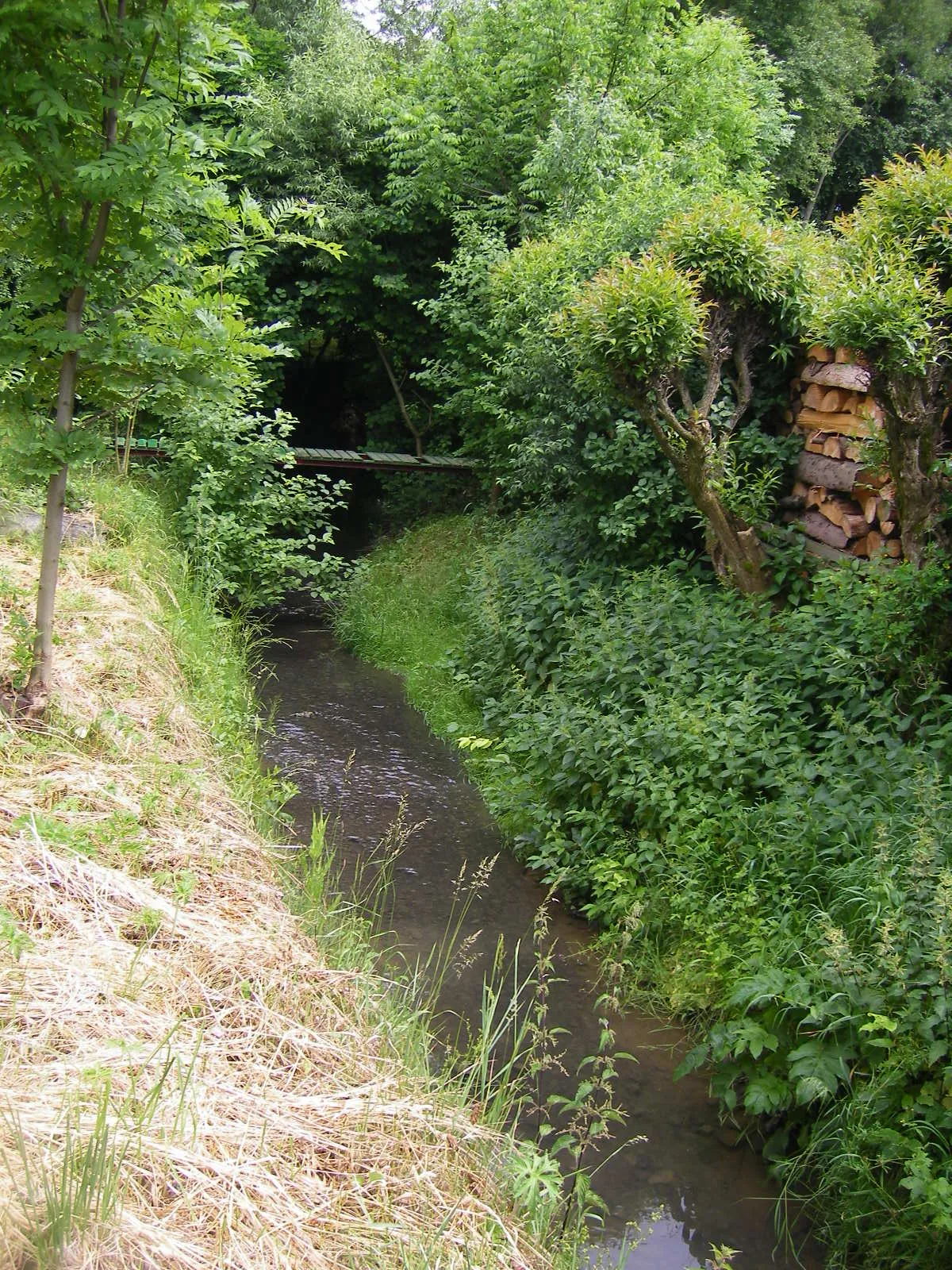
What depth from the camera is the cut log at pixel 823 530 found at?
5617 millimetres

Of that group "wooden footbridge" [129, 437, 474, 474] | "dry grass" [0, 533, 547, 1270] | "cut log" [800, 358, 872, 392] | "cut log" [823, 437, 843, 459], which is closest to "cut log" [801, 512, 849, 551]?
"cut log" [823, 437, 843, 459]

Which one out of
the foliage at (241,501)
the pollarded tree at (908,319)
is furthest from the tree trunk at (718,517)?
the foliage at (241,501)

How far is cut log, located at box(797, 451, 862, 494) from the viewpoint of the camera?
559 centimetres

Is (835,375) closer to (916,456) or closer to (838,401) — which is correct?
(838,401)

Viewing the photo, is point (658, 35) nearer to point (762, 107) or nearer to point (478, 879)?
point (762, 107)

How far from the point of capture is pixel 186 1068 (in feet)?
8.49

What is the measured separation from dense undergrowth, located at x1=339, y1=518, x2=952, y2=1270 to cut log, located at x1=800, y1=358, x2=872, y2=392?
119cm

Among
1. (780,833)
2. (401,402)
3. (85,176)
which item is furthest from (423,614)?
(85,176)

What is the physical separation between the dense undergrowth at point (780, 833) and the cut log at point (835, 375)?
119 centimetres

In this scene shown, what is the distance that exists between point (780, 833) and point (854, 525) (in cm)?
213

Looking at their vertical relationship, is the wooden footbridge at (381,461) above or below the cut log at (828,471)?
below

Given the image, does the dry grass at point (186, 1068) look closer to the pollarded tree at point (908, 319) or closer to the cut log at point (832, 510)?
the pollarded tree at point (908, 319)

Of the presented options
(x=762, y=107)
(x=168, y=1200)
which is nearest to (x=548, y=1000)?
(x=168, y=1200)

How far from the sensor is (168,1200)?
2.15 m
